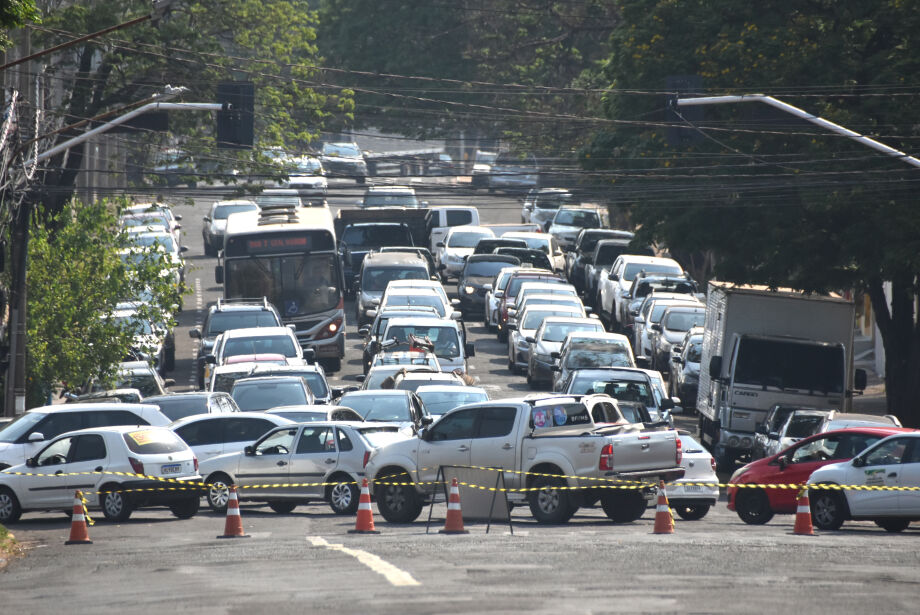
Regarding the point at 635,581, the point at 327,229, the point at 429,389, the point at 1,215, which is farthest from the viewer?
the point at 327,229

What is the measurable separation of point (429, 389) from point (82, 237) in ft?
31.3

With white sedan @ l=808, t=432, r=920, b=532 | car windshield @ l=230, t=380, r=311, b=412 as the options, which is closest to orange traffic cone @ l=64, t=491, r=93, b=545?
car windshield @ l=230, t=380, r=311, b=412

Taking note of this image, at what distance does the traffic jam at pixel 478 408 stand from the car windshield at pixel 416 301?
7cm

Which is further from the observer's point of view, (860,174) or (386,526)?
(860,174)

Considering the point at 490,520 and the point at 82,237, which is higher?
the point at 82,237

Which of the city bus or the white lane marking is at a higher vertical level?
the city bus

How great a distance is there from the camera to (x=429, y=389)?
1056 inches

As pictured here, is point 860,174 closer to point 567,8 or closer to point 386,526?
point 386,526

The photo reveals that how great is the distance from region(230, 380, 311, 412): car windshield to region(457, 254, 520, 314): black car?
745 inches

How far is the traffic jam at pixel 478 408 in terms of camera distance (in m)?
19.5

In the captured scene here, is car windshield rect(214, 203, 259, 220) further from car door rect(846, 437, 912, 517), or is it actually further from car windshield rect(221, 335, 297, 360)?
car door rect(846, 437, 912, 517)

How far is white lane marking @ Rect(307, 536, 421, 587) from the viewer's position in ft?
43.5

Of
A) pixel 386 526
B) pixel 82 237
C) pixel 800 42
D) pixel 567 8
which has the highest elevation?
pixel 567 8

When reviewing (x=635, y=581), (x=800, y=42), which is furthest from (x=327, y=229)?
(x=635, y=581)
